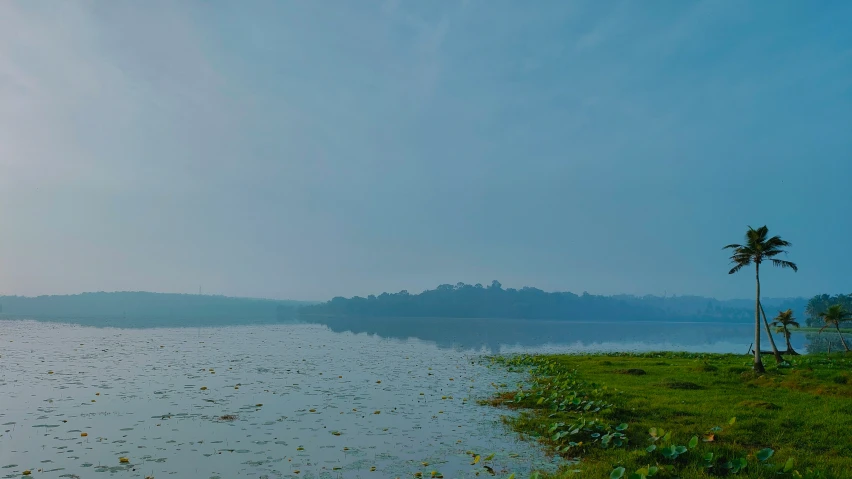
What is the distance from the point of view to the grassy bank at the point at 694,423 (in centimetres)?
1095

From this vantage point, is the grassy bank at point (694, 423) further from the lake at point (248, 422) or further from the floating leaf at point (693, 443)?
the lake at point (248, 422)

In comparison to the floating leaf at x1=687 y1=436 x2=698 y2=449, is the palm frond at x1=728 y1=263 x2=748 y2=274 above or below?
above

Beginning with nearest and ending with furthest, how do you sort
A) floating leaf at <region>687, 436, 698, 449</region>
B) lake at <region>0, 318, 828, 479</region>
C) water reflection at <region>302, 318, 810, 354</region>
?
floating leaf at <region>687, 436, 698, 449</region>
lake at <region>0, 318, 828, 479</region>
water reflection at <region>302, 318, 810, 354</region>

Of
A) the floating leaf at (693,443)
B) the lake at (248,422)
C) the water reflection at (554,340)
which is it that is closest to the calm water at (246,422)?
the lake at (248,422)

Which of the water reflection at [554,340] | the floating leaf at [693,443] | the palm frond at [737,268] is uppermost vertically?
the palm frond at [737,268]

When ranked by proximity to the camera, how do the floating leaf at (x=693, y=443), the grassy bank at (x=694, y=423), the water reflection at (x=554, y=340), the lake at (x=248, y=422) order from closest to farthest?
the grassy bank at (x=694, y=423), the floating leaf at (x=693, y=443), the lake at (x=248, y=422), the water reflection at (x=554, y=340)

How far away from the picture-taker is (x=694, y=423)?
15.5m

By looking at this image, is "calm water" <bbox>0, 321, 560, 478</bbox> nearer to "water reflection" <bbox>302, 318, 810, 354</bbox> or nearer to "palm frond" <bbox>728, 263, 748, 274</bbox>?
"palm frond" <bbox>728, 263, 748, 274</bbox>

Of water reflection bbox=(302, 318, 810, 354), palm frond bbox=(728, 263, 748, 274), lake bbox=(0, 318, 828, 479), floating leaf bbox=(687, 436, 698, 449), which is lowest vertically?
water reflection bbox=(302, 318, 810, 354)

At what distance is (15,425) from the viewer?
15953mm

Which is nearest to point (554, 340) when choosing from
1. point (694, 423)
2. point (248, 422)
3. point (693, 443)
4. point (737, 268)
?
point (737, 268)

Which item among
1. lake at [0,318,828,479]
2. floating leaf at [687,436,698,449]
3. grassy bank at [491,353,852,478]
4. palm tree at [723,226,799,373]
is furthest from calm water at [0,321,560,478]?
palm tree at [723,226,799,373]

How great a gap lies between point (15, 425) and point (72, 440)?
3.38 meters

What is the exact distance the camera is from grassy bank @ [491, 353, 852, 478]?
10.9m
